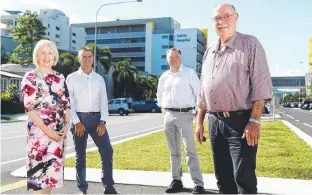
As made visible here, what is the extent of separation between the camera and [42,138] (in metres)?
3.67

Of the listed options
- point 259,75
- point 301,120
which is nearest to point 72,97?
point 259,75

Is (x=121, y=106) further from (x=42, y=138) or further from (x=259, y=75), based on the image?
(x=259, y=75)

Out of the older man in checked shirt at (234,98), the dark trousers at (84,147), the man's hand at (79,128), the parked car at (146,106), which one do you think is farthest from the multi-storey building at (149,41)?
the older man in checked shirt at (234,98)

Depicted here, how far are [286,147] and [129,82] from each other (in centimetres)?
4987

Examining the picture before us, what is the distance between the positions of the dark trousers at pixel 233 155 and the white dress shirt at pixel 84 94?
2035 mm

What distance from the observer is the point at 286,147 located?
10531 millimetres

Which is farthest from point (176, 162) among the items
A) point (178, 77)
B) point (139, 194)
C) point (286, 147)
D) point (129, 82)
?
point (129, 82)

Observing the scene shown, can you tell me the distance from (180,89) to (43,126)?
7.88 ft

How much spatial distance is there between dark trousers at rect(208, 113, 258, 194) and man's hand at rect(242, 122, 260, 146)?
0.24ft

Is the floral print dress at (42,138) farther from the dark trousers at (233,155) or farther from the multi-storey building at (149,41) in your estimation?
the multi-storey building at (149,41)

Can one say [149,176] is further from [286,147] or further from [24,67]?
[24,67]

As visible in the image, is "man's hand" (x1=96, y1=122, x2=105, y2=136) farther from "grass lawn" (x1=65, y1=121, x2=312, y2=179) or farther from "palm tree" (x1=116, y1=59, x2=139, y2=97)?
"palm tree" (x1=116, y1=59, x2=139, y2=97)

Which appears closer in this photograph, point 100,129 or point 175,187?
point 100,129

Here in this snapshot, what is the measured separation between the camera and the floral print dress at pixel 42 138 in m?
3.66
